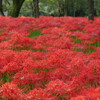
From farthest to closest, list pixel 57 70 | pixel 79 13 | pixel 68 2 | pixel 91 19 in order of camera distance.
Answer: pixel 79 13 < pixel 68 2 < pixel 91 19 < pixel 57 70

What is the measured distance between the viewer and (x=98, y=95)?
362cm

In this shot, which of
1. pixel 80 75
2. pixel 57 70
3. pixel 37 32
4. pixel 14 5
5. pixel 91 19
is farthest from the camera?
pixel 14 5

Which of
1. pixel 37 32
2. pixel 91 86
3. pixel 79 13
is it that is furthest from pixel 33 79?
pixel 79 13

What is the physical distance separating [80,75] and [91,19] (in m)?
10.8

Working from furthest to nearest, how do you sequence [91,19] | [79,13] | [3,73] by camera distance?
[79,13]
[91,19]
[3,73]

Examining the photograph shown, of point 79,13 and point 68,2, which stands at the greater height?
point 68,2

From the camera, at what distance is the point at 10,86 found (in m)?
4.17

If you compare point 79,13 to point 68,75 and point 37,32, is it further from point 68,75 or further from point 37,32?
point 68,75

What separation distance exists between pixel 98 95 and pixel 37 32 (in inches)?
357

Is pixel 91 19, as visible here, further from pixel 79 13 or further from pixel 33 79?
pixel 79 13

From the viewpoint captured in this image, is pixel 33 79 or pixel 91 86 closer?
pixel 91 86

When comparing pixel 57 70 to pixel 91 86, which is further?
Result: pixel 57 70

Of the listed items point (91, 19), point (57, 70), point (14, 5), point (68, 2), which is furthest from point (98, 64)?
point (68, 2)

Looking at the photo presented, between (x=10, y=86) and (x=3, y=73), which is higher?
(x=10, y=86)
